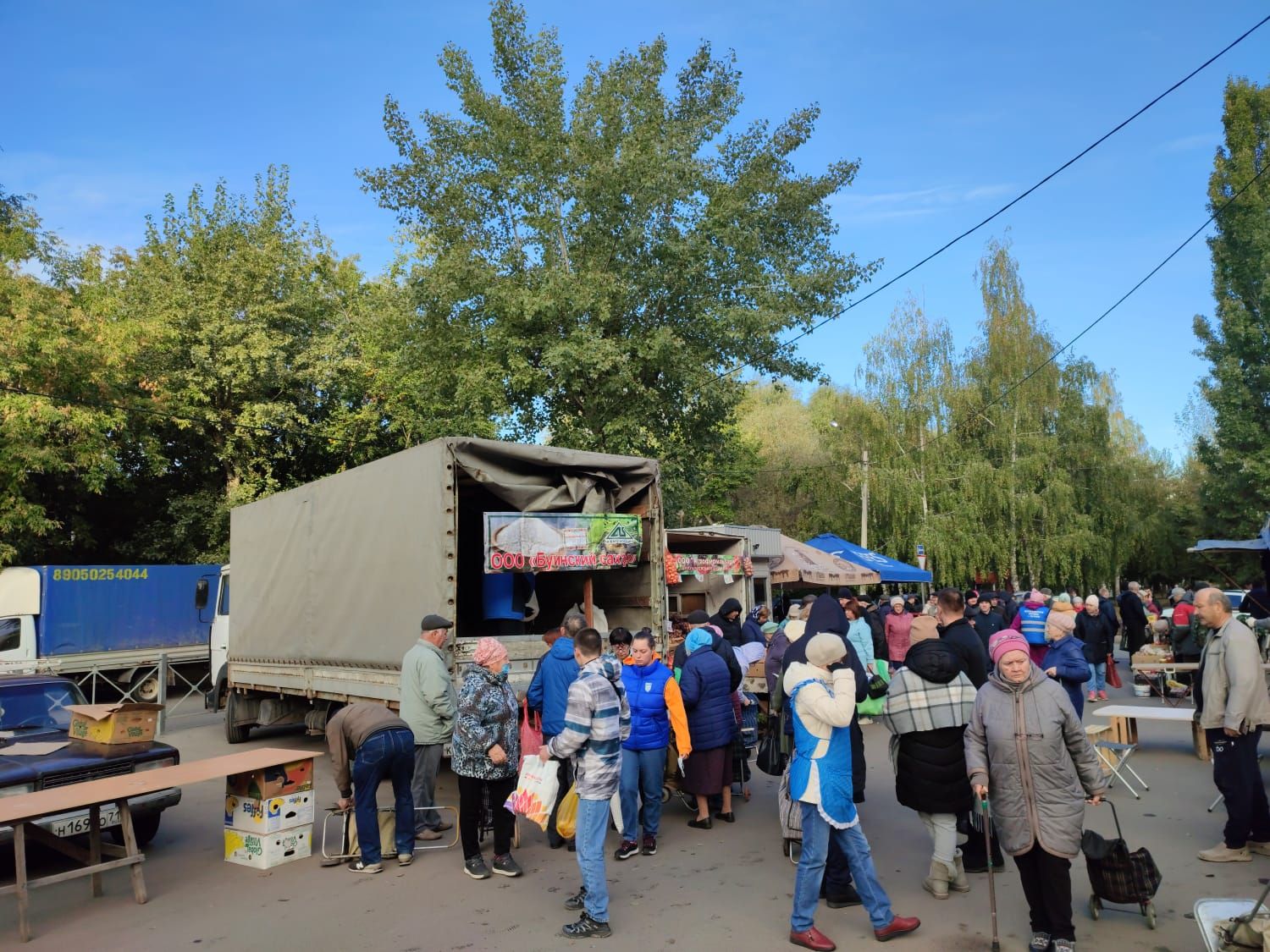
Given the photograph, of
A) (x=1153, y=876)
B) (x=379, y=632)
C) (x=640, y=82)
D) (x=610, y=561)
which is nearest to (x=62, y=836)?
(x=379, y=632)

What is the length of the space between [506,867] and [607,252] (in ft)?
50.0

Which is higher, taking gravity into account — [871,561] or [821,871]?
[871,561]

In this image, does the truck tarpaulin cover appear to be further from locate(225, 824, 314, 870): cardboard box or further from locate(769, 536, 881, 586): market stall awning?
locate(769, 536, 881, 586): market stall awning

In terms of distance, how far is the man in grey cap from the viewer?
7078 millimetres

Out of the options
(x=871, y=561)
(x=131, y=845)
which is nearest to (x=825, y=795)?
(x=131, y=845)

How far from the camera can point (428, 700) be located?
7078 millimetres

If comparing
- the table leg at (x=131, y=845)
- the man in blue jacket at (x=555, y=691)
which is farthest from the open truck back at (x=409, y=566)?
the table leg at (x=131, y=845)

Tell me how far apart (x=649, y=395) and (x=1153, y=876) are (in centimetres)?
1556

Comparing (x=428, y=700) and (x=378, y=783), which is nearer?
(x=378, y=783)

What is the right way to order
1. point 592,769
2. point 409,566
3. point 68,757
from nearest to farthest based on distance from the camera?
1. point 592,769
2. point 68,757
3. point 409,566

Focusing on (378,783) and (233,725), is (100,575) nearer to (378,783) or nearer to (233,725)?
(233,725)

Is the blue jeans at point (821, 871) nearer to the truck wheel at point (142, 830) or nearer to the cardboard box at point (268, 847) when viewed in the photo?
the cardboard box at point (268, 847)

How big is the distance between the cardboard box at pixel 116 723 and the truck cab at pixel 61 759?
6 cm

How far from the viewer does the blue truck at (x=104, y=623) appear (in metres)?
16.6
